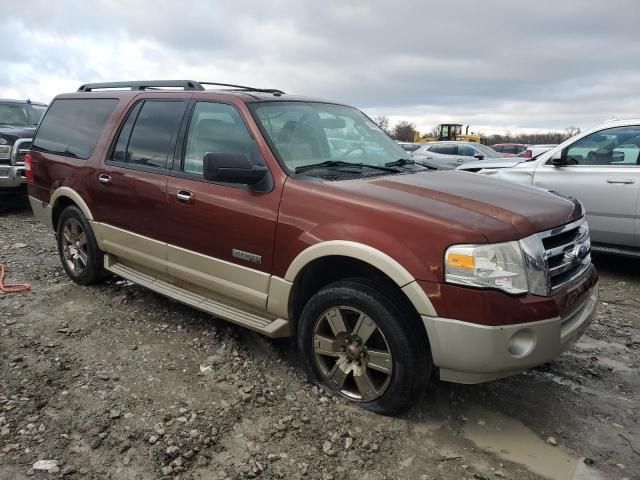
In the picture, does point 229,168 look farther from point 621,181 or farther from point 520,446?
point 621,181

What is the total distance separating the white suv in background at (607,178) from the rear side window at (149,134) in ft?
14.2

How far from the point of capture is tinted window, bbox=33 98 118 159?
4.88 meters

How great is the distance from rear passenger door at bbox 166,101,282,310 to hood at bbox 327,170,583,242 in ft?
2.04

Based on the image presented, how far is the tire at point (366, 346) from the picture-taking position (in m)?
2.88

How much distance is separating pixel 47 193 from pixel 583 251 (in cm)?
485

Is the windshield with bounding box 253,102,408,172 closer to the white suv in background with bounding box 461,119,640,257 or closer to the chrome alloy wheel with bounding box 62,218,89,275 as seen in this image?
the chrome alloy wheel with bounding box 62,218,89,275

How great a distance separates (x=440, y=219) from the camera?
277cm

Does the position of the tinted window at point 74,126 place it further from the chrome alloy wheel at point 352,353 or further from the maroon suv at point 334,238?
the chrome alloy wheel at point 352,353

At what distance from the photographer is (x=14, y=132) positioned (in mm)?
9633

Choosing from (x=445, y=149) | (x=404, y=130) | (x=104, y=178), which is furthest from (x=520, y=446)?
(x=404, y=130)

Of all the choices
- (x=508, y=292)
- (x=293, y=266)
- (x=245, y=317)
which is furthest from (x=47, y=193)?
(x=508, y=292)

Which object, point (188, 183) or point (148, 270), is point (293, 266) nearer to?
point (188, 183)

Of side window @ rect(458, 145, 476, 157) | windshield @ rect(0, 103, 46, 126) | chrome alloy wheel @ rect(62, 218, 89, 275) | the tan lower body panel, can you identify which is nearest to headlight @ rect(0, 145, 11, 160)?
windshield @ rect(0, 103, 46, 126)

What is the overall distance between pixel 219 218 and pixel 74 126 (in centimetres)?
249
